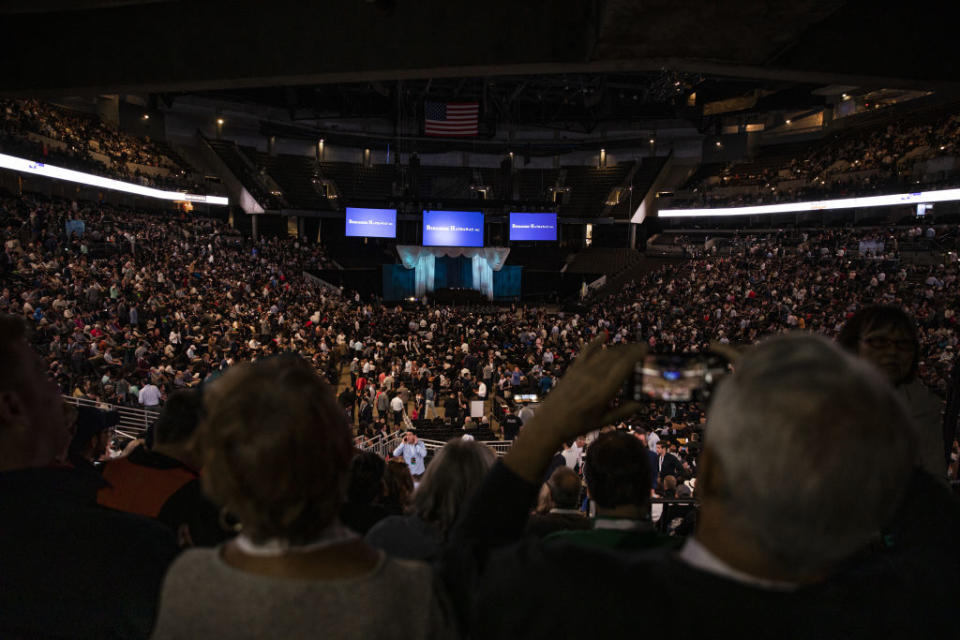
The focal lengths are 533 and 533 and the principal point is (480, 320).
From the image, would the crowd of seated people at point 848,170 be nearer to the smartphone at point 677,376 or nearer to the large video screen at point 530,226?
the large video screen at point 530,226

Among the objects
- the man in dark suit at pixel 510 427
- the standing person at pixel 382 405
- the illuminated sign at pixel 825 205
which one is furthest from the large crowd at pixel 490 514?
the illuminated sign at pixel 825 205

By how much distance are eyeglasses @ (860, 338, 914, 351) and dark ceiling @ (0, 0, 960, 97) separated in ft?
5.80

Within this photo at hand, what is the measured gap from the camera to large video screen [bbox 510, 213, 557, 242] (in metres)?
31.5

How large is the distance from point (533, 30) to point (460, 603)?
3186mm

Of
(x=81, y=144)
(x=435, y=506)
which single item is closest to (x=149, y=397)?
(x=435, y=506)

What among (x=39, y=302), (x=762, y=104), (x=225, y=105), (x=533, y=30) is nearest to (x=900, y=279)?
(x=762, y=104)

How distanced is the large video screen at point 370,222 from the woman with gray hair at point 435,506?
A: 2984cm

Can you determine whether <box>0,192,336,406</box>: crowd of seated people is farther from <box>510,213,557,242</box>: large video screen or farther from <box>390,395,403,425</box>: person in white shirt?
<box>510,213,557,242</box>: large video screen

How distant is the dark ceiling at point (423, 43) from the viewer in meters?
3.09

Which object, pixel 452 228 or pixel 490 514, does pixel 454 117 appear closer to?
pixel 452 228

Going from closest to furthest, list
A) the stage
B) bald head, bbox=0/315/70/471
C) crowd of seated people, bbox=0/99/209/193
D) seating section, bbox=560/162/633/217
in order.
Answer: bald head, bbox=0/315/70/471 → crowd of seated people, bbox=0/99/209/193 → the stage → seating section, bbox=560/162/633/217

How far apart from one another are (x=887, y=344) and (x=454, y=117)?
87.8ft

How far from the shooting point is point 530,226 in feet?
104

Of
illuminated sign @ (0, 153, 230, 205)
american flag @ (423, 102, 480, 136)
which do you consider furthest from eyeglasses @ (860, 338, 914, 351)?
illuminated sign @ (0, 153, 230, 205)
